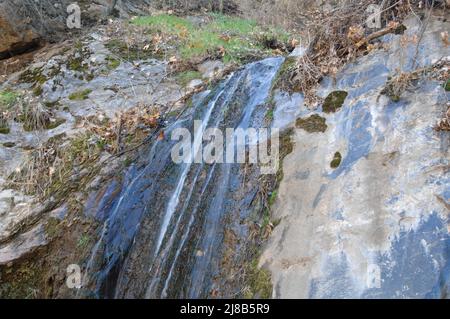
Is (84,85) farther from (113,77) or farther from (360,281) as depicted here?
(360,281)

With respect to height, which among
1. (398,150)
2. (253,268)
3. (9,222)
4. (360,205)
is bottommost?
(9,222)

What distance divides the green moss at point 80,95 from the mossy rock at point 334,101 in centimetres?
373

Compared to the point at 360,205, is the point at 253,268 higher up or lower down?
lower down

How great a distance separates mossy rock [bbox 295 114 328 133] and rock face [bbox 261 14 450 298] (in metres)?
0.05

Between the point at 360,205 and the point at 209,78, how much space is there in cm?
371

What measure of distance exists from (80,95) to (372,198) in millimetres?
4687

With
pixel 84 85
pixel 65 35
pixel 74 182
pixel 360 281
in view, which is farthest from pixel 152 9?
pixel 360 281

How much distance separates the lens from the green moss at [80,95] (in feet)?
20.4

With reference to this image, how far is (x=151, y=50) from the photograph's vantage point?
293 inches

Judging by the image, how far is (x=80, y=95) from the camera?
20.5 feet

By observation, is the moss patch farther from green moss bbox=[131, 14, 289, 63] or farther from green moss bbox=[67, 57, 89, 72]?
green moss bbox=[67, 57, 89, 72]

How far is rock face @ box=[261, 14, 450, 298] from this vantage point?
2.92 meters

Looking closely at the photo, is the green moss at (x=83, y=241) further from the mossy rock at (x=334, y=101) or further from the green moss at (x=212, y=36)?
the green moss at (x=212, y=36)

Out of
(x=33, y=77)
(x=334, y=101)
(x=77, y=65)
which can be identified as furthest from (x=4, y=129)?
(x=334, y=101)
